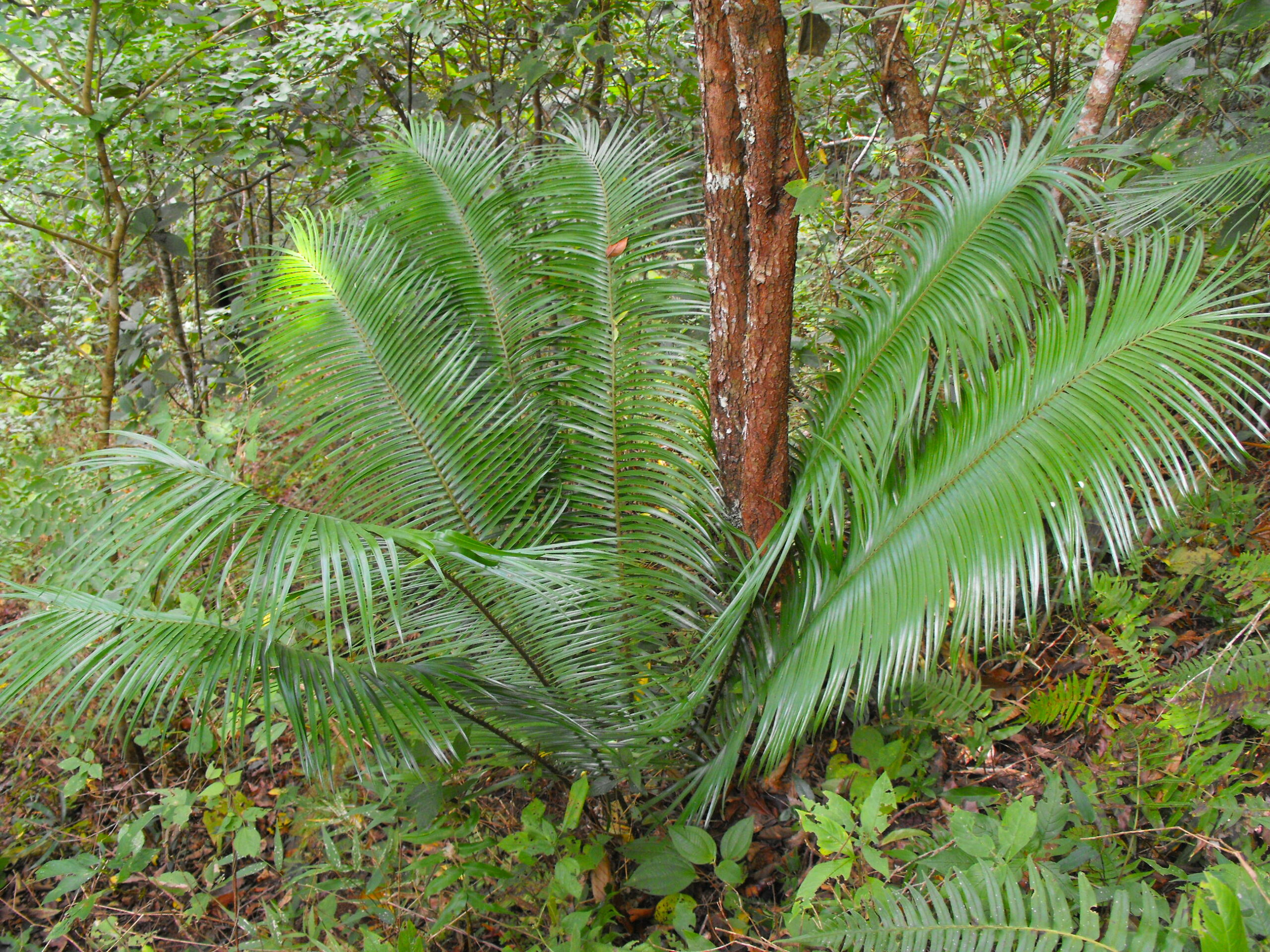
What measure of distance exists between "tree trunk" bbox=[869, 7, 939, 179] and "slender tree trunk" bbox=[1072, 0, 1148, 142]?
0.43 metres

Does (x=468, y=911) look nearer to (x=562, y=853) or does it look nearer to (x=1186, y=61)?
(x=562, y=853)

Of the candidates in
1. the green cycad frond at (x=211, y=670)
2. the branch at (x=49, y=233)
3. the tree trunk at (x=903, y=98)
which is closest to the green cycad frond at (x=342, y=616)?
the green cycad frond at (x=211, y=670)

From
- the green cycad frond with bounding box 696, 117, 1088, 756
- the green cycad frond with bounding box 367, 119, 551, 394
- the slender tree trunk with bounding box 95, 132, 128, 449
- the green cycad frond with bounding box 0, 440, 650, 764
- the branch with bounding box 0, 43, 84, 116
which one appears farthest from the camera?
the slender tree trunk with bounding box 95, 132, 128, 449

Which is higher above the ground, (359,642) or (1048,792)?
(359,642)

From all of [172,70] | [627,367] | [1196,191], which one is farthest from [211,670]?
[172,70]

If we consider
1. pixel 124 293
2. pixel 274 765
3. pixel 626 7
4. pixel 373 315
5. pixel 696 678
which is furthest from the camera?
pixel 124 293

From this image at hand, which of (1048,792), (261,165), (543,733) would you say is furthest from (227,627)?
(261,165)

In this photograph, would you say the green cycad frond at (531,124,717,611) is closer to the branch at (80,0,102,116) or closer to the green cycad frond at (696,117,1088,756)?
the green cycad frond at (696,117,1088,756)

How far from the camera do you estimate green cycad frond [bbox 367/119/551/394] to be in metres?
2.14

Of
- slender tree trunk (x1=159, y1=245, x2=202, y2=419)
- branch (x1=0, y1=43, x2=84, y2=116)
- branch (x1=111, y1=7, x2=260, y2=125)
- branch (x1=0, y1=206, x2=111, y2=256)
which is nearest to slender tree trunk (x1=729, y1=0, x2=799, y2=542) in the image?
branch (x1=111, y1=7, x2=260, y2=125)

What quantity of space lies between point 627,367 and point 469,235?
572 millimetres

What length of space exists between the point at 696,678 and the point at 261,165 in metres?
2.97

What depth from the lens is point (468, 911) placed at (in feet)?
6.05

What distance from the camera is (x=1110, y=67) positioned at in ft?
6.29
